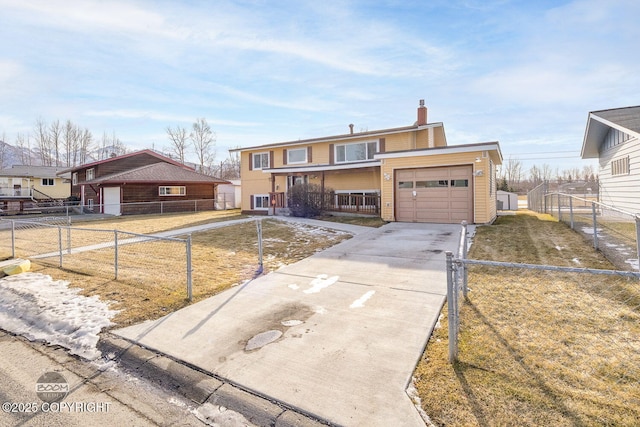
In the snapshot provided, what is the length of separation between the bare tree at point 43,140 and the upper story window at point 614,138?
7381cm

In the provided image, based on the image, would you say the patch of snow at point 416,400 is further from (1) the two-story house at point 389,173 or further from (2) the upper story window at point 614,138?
(2) the upper story window at point 614,138

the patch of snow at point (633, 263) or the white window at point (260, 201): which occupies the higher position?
the white window at point (260, 201)

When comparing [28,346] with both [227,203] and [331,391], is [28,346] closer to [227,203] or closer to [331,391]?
[331,391]

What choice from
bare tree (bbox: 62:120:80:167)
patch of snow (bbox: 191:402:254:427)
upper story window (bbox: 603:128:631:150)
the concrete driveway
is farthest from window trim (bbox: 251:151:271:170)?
bare tree (bbox: 62:120:80:167)

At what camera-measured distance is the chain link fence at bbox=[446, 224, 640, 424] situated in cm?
281

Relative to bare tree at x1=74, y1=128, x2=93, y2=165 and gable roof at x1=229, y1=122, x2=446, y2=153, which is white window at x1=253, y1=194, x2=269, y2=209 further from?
bare tree at x1=74, y1=128, x2=93, y2=165

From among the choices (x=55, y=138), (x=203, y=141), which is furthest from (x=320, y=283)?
(x=55, y=138)

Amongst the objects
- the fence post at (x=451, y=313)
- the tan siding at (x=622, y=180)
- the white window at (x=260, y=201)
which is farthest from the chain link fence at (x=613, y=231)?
the white window at (x=260, y=201)

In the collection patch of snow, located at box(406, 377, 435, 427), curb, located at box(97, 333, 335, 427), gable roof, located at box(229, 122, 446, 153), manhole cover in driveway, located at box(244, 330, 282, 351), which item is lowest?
curb, located at box(97, 333, 335, 427)

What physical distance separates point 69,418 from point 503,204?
2884 centimetres

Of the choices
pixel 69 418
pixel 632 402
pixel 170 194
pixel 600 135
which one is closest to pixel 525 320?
pixel 632 402

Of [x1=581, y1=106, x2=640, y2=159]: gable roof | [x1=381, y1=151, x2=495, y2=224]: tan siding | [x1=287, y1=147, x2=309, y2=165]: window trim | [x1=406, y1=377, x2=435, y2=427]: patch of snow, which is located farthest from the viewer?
[x1=287, y1=147, x2=309, y2=165]: window trim

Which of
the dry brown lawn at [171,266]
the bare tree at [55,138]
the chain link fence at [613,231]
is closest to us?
the dry brown lawn at [171,266]

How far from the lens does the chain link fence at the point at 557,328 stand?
9.23ft
